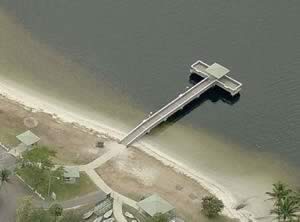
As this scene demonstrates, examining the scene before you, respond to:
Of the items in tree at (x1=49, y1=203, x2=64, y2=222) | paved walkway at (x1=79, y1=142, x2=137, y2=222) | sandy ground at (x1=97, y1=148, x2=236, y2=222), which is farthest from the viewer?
sandy ground at (x1=97, y1=148, x2=236, y2=222)

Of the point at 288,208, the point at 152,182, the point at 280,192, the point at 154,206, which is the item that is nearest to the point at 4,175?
the point at 154,206

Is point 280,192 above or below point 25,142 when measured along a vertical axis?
below

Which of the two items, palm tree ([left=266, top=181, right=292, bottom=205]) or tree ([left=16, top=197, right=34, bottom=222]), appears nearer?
tree ([left=16, top=197, right=34, bottom=222])

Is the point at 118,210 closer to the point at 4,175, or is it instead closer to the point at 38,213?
the point at 38,213

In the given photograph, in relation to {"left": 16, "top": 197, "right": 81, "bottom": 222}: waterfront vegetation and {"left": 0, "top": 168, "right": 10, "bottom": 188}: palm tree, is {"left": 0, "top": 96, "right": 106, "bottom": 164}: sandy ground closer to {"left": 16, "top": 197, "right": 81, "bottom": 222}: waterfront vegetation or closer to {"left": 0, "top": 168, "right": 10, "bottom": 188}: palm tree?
{"left": 0, "top": 168, "right": 10, "bottom": 188}: palm tree

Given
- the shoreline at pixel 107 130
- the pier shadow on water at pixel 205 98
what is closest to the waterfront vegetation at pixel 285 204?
the shoreline at pixel 107 130

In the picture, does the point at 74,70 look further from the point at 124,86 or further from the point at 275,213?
the point at 275,213

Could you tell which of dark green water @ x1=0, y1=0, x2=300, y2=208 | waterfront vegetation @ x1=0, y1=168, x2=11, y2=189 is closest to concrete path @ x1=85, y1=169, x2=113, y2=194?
waterfront vegetation @ x1=0, y1=168, x2=11, y2=189
